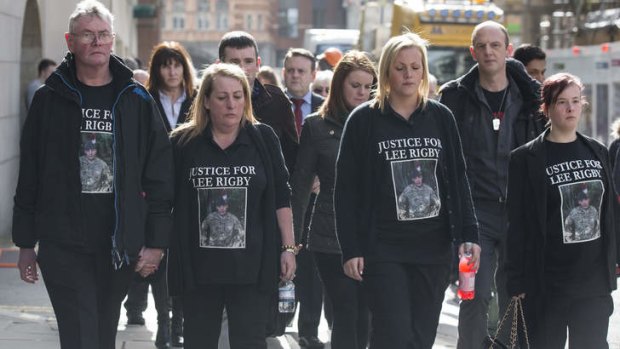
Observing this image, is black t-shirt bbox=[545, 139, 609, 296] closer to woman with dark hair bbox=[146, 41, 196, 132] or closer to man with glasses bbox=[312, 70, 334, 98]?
woman with dark hair bbox=[146, 41, 196, 132]

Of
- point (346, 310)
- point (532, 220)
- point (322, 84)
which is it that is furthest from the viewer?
point (322, 84)

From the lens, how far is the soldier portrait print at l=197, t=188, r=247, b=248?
249 inches

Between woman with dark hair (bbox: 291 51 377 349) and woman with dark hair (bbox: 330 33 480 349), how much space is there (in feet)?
3.95

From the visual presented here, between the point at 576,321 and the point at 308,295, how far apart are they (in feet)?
9.91

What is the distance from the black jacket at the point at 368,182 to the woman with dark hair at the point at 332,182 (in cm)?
126

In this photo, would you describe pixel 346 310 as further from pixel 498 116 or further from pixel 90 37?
pixel 90 37

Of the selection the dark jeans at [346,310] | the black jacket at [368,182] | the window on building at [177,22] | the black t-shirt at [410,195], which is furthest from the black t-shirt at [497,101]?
the window on building at [177,22]

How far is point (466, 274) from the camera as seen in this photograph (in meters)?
6.55

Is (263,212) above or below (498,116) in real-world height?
below

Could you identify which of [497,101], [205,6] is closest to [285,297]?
[497,101]

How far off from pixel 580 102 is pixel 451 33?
18580mm

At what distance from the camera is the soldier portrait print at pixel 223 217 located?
6312 mm

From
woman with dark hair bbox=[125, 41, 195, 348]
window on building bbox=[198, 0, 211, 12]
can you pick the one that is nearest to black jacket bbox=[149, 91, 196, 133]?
woman with dark hair bbox=[125, 41, 195, 348]

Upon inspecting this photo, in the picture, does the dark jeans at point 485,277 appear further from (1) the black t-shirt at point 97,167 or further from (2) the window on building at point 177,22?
(2) the window on building at point 177,22
